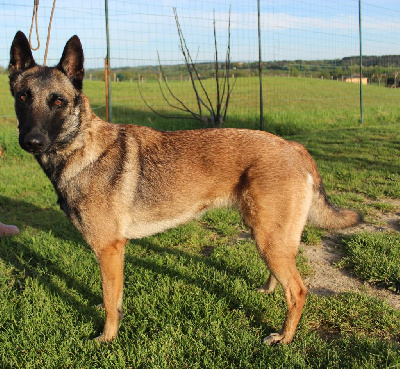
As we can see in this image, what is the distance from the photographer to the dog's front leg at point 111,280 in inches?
107

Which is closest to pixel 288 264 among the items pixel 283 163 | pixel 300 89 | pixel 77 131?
pixel 283 163

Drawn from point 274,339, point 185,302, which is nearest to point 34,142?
point 185,302

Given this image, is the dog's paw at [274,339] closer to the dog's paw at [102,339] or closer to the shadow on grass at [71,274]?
the shadow on grass at [71,274]

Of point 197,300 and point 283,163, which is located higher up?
point 283,163

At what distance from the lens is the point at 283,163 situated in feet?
9.07

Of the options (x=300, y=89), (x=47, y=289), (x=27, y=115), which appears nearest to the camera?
(x=27, y=115)

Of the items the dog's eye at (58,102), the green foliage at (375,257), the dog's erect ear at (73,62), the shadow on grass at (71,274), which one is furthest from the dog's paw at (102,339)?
the green foliage at (375,257)

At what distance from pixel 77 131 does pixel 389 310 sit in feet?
9.22

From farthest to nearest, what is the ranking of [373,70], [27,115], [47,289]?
[373,70], [47,289], [27,115]

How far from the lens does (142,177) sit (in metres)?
2.88

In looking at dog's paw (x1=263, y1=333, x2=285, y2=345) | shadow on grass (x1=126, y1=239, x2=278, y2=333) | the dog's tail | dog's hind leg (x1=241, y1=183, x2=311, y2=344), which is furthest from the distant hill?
dog's paw (x1=263, y1=333, x2=285, y2=345)

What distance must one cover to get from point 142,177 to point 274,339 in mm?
1579

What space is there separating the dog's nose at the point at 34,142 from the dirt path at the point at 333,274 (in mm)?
2569

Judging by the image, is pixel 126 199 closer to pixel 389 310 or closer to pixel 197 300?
pixel 197 300
